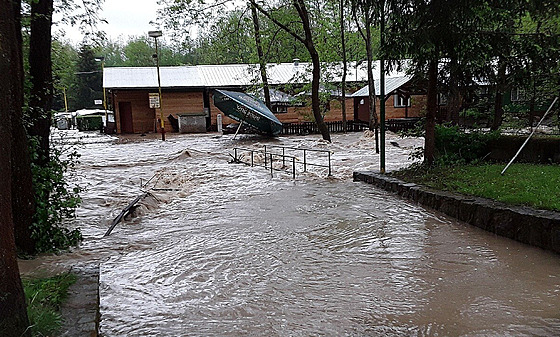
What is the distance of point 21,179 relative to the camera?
6.59 metres

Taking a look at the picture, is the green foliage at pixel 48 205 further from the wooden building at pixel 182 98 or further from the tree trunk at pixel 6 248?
the wooden building at pixel 182 98

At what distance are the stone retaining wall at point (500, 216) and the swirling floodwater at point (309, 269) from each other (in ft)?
0.59

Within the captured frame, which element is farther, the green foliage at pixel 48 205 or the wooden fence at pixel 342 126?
the wooden fence at pixel 342 126

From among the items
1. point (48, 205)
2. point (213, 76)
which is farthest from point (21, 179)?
point (213, 76)

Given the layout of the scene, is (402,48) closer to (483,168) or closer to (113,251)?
(483,168)

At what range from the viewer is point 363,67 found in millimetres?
38625

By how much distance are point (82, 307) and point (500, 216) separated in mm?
6343

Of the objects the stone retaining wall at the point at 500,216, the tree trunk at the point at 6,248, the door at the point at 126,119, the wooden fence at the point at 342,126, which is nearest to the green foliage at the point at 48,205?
the tree trunk at the point at 6,248

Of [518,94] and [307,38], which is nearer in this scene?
[518,94]

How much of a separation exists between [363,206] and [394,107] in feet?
89.0

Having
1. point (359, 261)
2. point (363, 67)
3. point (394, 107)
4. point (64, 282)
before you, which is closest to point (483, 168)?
point (359, 261)

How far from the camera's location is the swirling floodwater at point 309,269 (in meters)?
5.00

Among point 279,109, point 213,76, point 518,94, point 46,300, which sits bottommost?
point 46,300

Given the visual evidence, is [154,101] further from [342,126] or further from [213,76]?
[342,126]
